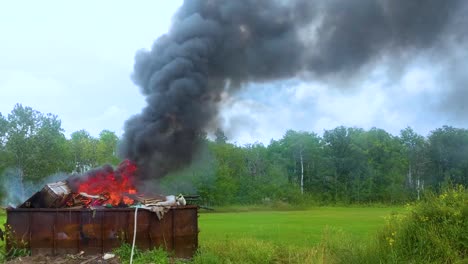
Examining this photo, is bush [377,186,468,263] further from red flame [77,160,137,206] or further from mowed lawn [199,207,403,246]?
red flame [77,160,137,206]

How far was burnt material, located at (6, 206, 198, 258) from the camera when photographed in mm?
14258

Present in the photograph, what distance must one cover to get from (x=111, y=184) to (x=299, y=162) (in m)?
88.1

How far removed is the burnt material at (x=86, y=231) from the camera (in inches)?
561

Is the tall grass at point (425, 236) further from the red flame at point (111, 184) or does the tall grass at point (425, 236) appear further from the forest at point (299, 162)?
the forest at point (299, 162)

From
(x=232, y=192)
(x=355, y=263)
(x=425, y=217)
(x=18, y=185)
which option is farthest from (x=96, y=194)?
(x=232, y=192)

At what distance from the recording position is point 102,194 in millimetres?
15930

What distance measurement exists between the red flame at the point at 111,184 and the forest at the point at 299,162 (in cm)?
5452

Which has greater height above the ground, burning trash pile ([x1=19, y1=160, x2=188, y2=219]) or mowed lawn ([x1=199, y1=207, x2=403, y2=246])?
burning trash pile ([x1=19, y1=160, x2=188, y2=219])

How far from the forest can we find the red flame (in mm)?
54522

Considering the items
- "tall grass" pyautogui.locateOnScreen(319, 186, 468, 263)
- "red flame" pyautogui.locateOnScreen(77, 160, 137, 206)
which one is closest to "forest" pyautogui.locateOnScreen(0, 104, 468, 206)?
"red flame" pyautogui.locateOnScreen(77, 160, 137, 206)

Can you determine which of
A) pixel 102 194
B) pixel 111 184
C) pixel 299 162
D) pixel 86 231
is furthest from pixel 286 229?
pixel 299 162

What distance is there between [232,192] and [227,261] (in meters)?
70.9

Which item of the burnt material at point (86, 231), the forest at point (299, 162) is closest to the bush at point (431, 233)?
the burnt material at point (86, 231)

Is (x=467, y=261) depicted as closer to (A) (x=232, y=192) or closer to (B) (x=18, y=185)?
(B) (x=18, y=185)
